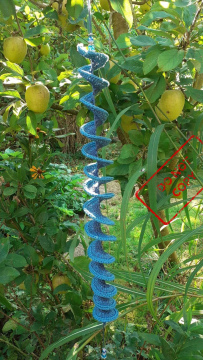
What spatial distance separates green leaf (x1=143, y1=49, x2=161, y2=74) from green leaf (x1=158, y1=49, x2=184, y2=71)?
38 millimetres

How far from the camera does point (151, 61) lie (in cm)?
70

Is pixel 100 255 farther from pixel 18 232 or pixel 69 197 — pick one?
pixel 69 197

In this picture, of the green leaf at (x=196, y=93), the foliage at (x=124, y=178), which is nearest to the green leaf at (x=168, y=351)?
the foliage at (x=124, y=178)

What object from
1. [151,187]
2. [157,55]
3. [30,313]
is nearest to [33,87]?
[157,55]

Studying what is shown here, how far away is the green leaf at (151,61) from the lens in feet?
2.28

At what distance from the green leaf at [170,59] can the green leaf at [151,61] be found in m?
0.04

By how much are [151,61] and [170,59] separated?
5 centimetres

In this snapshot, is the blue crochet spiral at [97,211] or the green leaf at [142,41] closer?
the blue crochet spiral at [97,211]

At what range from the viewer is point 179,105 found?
82 centimetres

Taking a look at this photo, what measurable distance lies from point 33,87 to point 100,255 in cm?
57

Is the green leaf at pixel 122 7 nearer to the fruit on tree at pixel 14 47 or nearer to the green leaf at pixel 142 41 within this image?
the green leaf at pixel 142 41

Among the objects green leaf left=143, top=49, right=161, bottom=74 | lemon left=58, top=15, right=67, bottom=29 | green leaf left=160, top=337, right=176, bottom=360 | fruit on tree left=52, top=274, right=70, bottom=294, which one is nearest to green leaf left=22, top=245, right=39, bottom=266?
fruit on tree left=52, top=274, right=70, bottom=294

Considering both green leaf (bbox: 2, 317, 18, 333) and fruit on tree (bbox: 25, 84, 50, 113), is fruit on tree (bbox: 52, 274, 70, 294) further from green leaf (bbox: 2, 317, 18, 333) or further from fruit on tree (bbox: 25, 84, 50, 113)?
fruit on tree (bbox: 25, 84, 50, 113)

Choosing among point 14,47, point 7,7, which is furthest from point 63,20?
point 7,7
